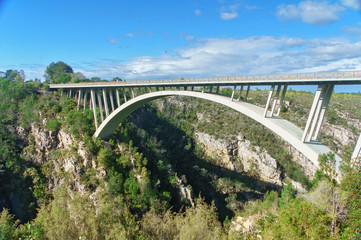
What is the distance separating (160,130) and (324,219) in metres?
32.7

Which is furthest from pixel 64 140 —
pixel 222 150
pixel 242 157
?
pixel 242 157

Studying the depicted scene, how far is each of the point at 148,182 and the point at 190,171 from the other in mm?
13893

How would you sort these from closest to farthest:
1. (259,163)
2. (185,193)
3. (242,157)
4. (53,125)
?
(185,193), (53,125), (259,163), (242,157)

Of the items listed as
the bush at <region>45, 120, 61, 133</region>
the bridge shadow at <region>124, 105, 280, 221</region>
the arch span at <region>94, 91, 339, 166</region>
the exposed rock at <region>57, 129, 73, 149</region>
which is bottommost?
the bridge shadow at <region>124, 105, 280, 221</region>

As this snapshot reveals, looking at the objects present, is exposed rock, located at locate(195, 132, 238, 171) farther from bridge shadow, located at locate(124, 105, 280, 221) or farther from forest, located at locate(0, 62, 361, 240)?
bridge shadow, located at locate(124, 105, 280, 221)

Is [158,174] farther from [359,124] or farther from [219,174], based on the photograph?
[359,124]

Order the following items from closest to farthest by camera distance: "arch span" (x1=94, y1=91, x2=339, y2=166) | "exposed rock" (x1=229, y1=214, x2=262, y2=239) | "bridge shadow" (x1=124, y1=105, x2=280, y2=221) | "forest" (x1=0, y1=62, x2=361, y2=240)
→ "forest" (x1=0, y1=62, x2=361, y2=240)
"exposed rock" (x1=229, y1=214, x2=262, y2=239)
"arch span" (x1=94, y1=91, x2=339, y2=166)
"bridge shadow" (x1=124, y1=105, x2=280, y2=221)

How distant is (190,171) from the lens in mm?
34625

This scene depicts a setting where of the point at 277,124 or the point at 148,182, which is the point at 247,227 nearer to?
the point at 277,124

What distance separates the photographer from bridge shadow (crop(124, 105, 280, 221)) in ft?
93.2

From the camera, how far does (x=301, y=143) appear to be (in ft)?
39.2

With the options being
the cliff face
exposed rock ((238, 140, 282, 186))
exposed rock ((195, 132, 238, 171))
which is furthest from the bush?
exposed rock ((238, 140, 282, 186))

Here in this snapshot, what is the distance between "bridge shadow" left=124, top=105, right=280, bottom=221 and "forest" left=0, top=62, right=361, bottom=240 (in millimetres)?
165

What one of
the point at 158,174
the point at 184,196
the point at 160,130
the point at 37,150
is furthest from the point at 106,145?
the point at 160,130
